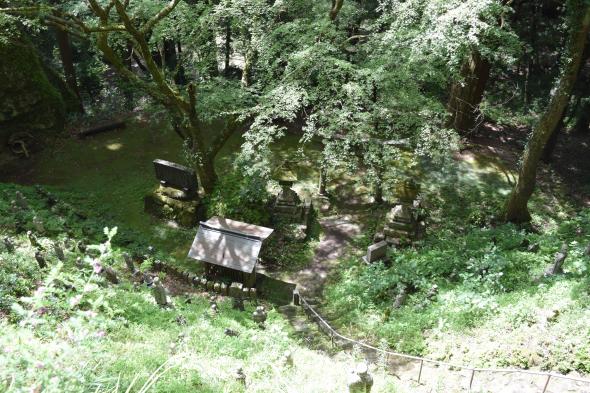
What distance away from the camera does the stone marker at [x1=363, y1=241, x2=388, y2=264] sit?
12.9 m

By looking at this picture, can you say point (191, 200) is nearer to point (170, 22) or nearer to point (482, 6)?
point (170, 22)

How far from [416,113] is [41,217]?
462 inches

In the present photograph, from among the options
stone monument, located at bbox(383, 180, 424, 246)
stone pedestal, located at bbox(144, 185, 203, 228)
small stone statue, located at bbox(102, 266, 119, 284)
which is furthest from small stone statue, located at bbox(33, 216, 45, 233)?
stone monument, located at bbox(383, 180, 424, 246)

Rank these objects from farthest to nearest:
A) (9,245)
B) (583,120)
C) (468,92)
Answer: (583,120) → (468,92) → (9,245)

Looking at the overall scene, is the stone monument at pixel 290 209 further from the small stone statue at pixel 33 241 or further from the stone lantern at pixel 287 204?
the small stone statue at pixel 33 241

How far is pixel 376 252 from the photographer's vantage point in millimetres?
12938

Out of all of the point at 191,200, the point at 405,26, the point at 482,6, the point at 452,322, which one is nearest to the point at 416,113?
the point at 405,26

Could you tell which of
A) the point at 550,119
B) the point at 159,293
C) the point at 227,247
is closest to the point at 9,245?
the point at 159,293

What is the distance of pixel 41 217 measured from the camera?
12836 millimetres

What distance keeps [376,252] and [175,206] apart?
7.06 meters

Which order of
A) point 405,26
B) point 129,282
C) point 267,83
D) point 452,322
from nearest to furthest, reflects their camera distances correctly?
point 452,322 < point 129,282 < point 405,26 < point 267,83

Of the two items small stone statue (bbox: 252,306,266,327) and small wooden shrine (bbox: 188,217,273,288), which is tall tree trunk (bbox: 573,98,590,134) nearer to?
small wooden shrine (bbox: 188,217,273,288)

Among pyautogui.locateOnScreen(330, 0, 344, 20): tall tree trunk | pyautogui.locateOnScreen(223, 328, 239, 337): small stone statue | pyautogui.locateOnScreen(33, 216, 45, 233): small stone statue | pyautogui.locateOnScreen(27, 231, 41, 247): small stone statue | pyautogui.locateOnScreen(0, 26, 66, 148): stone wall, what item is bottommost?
pyautogui.locateOnScreen(223, 328, 239, 337): small stone statue

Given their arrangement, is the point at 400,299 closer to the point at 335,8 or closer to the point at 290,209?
the point at 290,209
